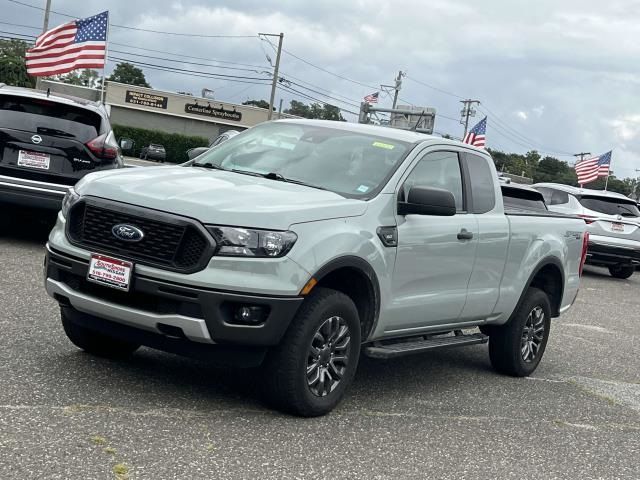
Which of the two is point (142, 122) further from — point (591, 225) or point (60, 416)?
point (60, 416)

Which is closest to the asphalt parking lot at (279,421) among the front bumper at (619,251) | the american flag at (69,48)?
the front bumper at (619,251)

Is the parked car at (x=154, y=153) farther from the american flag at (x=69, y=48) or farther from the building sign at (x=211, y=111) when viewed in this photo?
the american flag at (x=69, y=48)

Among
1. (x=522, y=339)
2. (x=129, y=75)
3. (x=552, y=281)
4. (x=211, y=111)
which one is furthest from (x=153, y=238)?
(x=129, y=75)

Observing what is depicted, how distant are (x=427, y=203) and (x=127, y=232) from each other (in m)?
1.85

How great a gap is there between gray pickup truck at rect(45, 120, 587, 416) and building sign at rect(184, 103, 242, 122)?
63.8 meters

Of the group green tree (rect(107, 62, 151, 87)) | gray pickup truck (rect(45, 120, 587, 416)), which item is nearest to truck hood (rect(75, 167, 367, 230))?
gray pickup truck (rect(45, 120, 587, 416))

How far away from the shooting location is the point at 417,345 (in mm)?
6074

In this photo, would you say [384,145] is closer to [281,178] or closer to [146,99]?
[281,178]

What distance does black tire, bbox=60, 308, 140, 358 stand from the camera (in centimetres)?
568

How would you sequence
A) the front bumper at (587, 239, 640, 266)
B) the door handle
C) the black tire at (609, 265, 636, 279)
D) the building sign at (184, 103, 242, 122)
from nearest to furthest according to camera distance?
the door handle → the front bumper at (587, 239, 640, 266) → the black tire at (609, 265, 636, 279) → the building sign at (184, 103, 242, 122)

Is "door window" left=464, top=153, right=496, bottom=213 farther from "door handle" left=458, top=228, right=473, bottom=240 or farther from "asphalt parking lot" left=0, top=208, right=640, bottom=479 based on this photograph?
"asphalt parking lot" left=0, top=208, right=640, bottom=479

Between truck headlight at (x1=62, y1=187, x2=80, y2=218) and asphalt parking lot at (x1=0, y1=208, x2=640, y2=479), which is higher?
truck headlight at (x1=62, y1=187, x2=80, y2=218)

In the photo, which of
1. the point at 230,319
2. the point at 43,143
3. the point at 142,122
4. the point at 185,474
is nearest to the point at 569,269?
the point at 230,319

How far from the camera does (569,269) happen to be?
7.95m
